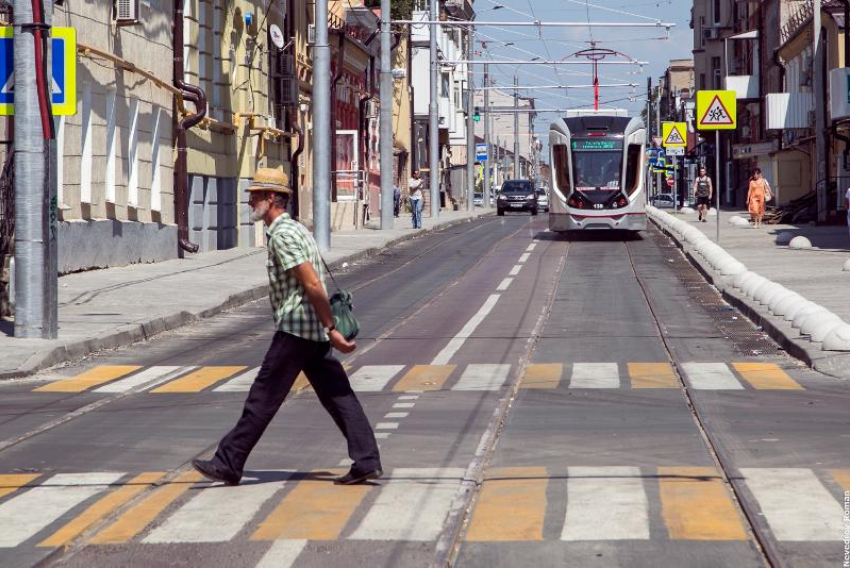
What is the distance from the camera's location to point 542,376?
13680 mm

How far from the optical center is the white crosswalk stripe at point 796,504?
6961 millimetres

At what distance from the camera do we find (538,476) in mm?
8539

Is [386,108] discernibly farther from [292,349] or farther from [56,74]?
[292,349]

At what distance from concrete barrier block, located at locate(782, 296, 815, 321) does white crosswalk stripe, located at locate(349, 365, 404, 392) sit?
176 inches

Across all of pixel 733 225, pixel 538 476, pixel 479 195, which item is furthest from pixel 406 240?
pixel 479 195

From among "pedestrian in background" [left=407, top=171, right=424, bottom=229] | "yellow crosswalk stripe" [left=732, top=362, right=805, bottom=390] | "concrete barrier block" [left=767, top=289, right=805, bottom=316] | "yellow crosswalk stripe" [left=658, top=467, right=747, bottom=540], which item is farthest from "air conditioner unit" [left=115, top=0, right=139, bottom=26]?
"pedestrian in background" [left=407, top=171, right=424, bottom=229]

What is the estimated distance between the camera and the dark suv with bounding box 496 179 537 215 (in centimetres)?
7494

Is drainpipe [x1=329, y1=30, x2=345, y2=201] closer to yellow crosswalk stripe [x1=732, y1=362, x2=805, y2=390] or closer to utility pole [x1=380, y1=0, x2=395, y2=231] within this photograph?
utility pole [x1=380, y1=0, x2=395, y2=231]

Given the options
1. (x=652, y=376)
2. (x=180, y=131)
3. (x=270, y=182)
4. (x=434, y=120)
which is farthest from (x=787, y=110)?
(x=270, y=182)

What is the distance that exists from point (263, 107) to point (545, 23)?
7768 millimetres

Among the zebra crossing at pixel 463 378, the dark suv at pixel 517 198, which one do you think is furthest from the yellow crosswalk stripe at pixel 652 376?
the dark suv at pixel 517 198

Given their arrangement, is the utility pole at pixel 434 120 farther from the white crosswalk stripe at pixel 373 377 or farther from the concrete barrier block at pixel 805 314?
the white crosswalk stripe at pixel 373 377

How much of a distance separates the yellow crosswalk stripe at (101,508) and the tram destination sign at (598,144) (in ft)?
107

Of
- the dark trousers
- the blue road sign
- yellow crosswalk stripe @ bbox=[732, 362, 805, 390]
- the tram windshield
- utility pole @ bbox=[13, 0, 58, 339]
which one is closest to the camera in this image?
the dark trousers
